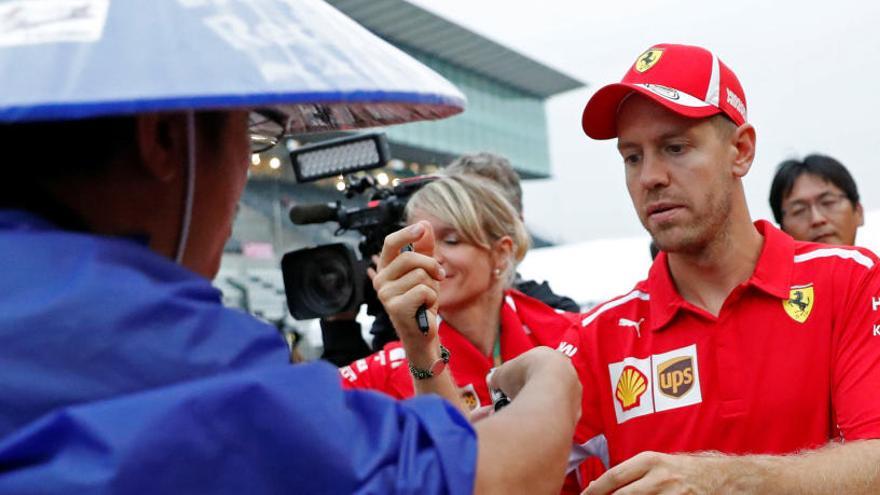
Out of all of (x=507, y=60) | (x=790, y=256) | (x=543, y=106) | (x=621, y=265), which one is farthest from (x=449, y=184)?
(x=543, y=106)

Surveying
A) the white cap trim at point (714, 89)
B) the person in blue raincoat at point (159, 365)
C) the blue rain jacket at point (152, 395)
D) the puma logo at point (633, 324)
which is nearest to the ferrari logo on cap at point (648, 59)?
the white cap trim at point (714, 89)

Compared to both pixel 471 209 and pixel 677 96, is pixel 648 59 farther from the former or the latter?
pixel 471 209

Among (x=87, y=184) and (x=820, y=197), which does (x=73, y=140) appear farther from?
(x=820, y=197)

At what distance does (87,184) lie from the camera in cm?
100

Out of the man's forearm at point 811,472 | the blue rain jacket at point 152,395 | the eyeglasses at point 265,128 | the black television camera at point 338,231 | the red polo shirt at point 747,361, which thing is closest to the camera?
the blue rain jacket at point 152,395

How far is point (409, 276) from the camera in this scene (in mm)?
2012

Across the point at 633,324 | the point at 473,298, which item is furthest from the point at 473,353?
the point at 633,324

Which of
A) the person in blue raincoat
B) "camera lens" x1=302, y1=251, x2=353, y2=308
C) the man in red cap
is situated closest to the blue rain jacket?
the person in blue raincoat

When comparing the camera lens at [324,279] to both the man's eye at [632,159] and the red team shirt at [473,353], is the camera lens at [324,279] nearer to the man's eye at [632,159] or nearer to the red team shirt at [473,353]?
the red team shirt at [473,353]

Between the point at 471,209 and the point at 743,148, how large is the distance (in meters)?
1.00

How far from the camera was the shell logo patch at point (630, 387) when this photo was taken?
2.29 metres

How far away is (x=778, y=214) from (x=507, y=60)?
42158 millimetres

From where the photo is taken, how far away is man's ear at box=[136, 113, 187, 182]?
1.01 m

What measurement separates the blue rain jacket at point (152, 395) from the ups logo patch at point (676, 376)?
4.49 feet
